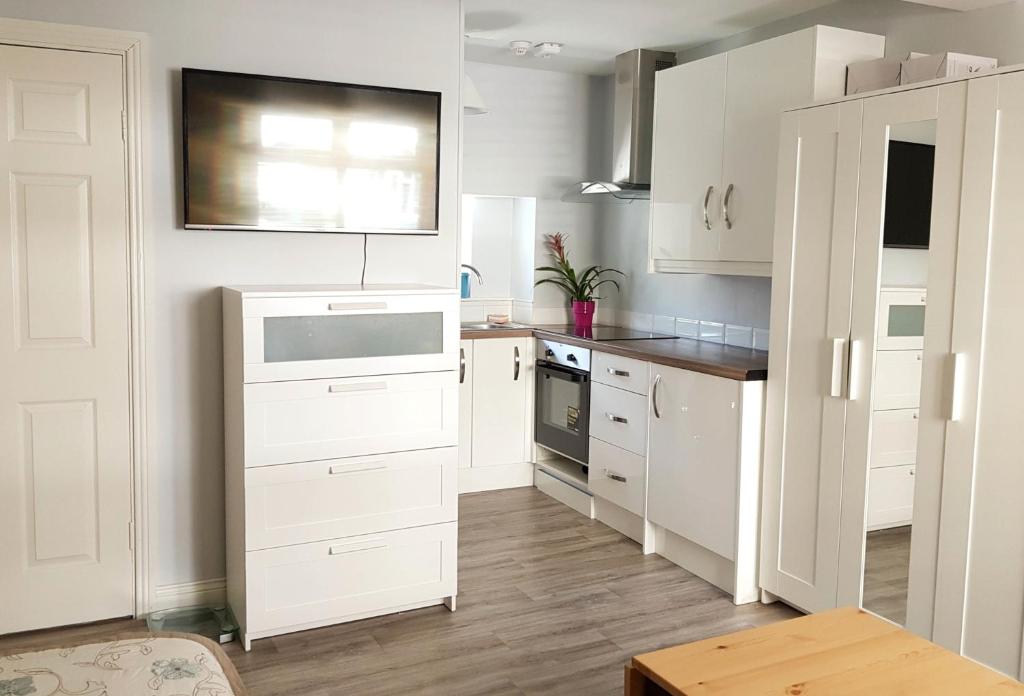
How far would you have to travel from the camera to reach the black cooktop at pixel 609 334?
15.3 ft

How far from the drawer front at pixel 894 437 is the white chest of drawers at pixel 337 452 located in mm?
1468

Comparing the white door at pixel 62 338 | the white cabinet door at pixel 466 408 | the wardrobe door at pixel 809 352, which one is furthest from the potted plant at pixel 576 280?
the white door at pixel 62 338

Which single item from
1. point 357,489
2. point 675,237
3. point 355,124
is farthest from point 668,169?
point 357,489

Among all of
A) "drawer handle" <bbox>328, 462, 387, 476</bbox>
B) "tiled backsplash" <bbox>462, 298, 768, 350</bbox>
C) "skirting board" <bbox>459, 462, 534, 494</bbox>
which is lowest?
"skirting board" <bbox>459, 462, 534, 494</bbox>

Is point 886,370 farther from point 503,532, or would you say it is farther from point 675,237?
point 503,532

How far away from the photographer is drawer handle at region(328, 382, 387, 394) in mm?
3139

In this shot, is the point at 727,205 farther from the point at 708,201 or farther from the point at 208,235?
the point at 208,235

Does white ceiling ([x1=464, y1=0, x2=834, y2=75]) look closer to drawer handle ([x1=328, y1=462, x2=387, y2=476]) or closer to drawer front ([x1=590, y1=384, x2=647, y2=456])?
drawer front ([x1=590, y1=384, x2=647, y2=456])

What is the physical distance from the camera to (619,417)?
4273 millimetres

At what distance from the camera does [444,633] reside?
3234 millimetres

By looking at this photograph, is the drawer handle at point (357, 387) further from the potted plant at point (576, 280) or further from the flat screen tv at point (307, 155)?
the potted plant at point (576, 280)

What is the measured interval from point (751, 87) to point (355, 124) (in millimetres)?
1651

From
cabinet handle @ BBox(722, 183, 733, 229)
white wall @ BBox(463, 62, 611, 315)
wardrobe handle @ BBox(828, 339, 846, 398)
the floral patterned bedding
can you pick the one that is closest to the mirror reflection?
wardrobe handle @ BBox(828, 339, 846, 398)

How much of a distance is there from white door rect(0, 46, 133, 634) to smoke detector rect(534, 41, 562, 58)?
2.27 meters
